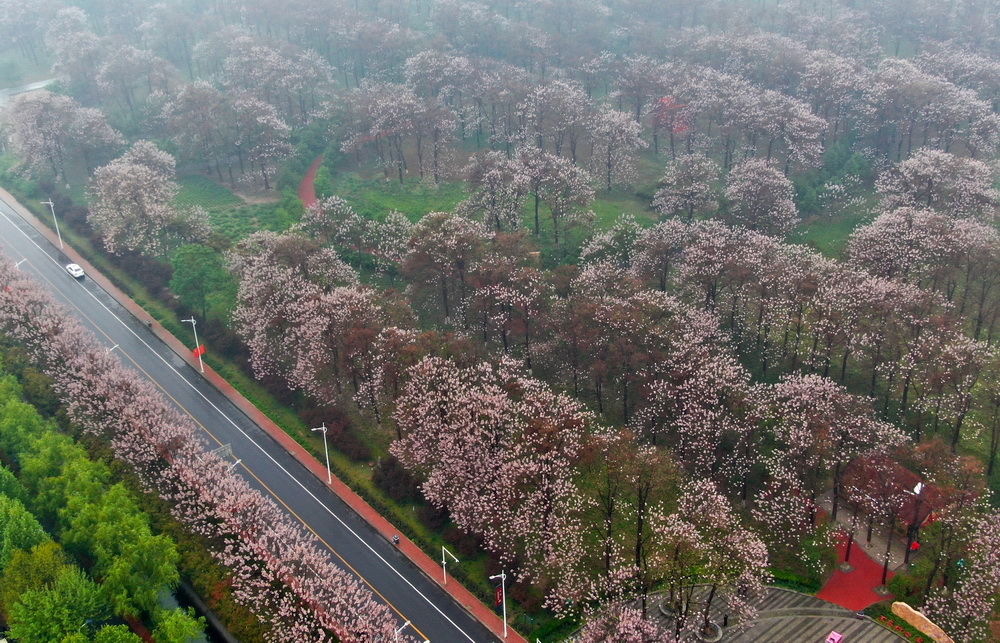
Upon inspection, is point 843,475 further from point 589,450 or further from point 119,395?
point 119,395

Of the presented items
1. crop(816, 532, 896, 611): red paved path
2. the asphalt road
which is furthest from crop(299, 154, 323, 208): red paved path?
crop(816, 532, 896, 611): red paved path

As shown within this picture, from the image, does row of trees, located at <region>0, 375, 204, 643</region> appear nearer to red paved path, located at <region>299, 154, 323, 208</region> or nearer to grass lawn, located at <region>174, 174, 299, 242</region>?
grass lawn, located at <region>174, 174, 299, 242</region>

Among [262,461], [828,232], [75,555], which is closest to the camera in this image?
[75,555]

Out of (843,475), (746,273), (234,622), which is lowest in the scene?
(234,622)

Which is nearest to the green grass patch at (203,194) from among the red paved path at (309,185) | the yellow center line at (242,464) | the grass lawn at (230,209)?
the grass lawn at (230,209)

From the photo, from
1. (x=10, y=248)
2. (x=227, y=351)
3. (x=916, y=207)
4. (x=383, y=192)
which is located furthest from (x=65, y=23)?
(x=916, y=207)

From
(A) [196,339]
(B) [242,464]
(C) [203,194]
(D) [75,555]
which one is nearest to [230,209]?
(C) [203,194]

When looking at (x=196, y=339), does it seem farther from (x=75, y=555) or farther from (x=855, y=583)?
(x=855, y=583)
